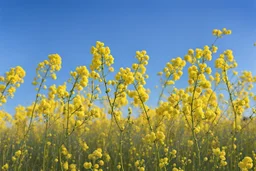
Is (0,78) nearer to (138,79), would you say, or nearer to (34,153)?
(138,79)

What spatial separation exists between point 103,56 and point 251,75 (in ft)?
11.7

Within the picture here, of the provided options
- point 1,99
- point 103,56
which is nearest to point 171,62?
Answer: point 103,56

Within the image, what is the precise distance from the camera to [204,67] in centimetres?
397

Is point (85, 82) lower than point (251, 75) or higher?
lower

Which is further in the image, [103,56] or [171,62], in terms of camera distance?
[171,62]

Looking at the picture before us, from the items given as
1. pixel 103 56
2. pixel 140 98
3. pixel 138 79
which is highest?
pixel 103 56

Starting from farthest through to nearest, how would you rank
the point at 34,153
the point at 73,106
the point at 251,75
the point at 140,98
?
the point at 34,153
the point at 251,75
the point at 73,106
the point at 140,98

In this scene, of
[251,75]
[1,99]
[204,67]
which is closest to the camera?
[204,67]

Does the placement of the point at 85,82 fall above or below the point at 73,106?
above

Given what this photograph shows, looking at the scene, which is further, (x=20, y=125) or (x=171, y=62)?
(x=20, y=125)

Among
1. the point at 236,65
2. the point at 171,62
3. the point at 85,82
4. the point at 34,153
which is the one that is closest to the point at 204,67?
the point at 171,62

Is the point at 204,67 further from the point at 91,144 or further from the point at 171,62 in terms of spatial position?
the point at 91,144

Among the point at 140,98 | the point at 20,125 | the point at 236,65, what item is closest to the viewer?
the point at 140,98

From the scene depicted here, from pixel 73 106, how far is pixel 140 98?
112 cm
